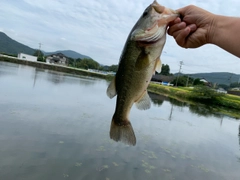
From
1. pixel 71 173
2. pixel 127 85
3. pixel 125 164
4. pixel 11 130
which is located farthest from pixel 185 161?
pixel 127 85

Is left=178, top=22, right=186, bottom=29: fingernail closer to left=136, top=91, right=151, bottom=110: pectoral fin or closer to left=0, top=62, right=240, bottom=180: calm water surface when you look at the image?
left=136, top=91, right=151, bottom=110: pectoral fin

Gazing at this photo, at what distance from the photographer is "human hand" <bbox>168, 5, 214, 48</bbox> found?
1.79m

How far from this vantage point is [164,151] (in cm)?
795

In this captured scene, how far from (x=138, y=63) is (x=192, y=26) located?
1.89 ft

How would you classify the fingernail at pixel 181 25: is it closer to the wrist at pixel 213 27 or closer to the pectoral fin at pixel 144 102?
the wrist at pixel 213 27

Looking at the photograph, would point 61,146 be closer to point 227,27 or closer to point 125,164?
point 125,164

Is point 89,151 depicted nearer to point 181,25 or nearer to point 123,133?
point 123,133

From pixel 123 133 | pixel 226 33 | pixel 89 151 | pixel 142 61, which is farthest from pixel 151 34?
pixel 89 151

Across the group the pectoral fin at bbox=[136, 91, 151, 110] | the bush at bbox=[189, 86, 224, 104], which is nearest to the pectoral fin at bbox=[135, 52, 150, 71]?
the pectoral fin at bbox=[136, 91, 151, 110]

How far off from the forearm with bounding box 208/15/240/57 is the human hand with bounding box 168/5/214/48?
0.16 feet

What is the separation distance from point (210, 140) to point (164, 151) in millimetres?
4451

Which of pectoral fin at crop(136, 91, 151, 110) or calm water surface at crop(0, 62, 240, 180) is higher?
pectoral fin at crop(136, 91, 151, 110)

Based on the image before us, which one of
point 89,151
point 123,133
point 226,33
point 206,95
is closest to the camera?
point 226,33

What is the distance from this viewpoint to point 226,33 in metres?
1.63
